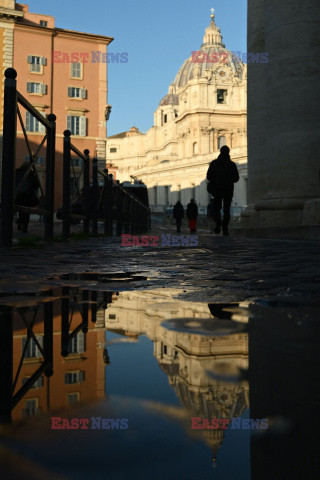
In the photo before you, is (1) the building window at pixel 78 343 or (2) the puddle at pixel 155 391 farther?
(1) the building window at pixel 78 343

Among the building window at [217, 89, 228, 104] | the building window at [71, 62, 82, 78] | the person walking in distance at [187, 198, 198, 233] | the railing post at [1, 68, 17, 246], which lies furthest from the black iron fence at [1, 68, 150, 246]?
the building window at [217, 89, 228, 104]

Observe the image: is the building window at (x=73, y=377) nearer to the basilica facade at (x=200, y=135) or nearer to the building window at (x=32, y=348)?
the building window at (x=32, y=348)

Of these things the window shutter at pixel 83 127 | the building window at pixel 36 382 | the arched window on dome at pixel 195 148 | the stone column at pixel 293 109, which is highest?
the arched window on dome at pixel 195 148

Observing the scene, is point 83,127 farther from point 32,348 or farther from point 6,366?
point 6,366

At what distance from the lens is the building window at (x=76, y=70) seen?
34.7 meters

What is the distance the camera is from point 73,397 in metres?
0.81

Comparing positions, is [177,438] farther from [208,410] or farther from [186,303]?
[186,303]

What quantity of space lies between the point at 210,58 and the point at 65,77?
218 ft

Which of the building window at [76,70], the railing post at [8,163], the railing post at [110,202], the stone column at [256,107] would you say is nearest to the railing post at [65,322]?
the railing post at [8,163]

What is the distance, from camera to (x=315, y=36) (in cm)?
857

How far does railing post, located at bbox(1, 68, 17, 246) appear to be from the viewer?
4.84m

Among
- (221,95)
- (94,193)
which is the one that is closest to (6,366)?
(94,193)

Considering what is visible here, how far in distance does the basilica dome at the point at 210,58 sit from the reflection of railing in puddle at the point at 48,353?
88.7 meters

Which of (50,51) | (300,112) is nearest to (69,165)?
(300,112)
